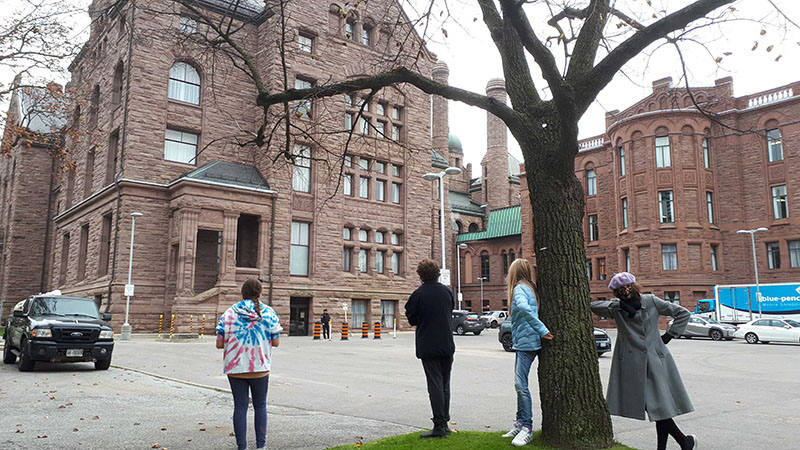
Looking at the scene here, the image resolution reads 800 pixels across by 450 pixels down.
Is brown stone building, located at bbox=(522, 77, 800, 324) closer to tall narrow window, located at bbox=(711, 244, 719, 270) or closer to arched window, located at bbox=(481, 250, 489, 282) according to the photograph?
tall narrow window, located at bbox=(711, 244, 719, 270)

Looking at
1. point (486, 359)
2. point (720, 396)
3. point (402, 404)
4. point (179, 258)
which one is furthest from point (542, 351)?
point (179, 258)

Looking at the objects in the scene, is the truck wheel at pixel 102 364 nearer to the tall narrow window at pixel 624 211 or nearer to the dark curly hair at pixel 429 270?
the dark curly hair at pixel 429 270

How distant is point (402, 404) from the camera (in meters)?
9.33

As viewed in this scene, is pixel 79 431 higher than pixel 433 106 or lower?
lower

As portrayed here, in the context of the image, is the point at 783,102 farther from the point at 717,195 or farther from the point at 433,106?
the point at 433,106

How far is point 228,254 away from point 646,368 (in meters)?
30.1

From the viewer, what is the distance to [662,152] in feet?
148

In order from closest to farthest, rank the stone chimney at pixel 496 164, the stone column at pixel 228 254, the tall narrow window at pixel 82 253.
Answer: the stone column at pixel 228 254
the tall narrow window at pixel 82 253
the stone chimney at pixel 496 164

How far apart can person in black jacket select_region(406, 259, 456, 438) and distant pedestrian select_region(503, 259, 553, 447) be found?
2.18ft

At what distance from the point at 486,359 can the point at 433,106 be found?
59.0 m

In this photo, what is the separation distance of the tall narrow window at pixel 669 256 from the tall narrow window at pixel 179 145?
32271 mm

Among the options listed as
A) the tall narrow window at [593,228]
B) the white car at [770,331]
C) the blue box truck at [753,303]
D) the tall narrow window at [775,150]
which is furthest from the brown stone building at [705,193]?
the white car at [770,331]

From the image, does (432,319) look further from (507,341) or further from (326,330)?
(326,330)

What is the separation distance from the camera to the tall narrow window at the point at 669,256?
43.4 m
